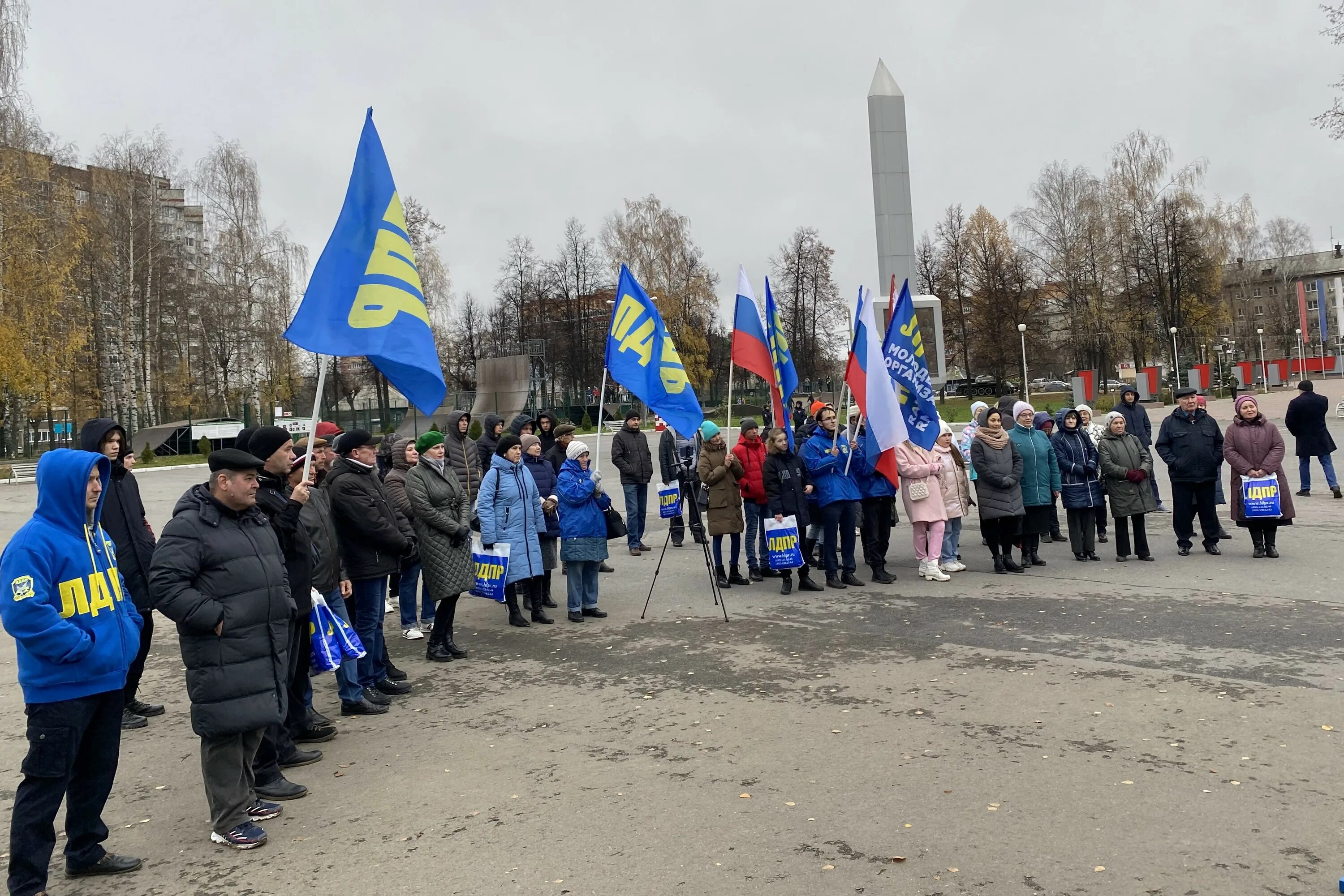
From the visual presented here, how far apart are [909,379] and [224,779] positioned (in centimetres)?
759

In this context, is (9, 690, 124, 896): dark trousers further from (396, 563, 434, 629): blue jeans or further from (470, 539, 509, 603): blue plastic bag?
(470, 539, 509, 603): blue plastic bag

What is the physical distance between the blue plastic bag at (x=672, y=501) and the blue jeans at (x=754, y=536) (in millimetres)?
1582

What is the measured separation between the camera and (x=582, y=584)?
9.02 meters

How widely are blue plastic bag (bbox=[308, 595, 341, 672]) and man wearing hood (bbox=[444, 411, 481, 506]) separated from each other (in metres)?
4.78

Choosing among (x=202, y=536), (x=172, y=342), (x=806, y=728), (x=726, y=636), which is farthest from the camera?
(x=172, y=342)

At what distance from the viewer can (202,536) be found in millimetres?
4340

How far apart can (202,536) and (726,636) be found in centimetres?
456

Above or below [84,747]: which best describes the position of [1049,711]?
below

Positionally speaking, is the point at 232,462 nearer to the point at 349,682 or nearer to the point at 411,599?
the point at 349,682

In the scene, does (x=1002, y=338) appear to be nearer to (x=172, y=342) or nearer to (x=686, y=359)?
(x=686, y=359)

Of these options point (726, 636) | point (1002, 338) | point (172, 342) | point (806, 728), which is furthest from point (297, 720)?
point (1002, 338)

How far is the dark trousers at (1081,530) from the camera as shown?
1083cm

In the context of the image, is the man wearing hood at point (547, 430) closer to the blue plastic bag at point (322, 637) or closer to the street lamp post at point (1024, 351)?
the blue plastic bag at point (322, 637)

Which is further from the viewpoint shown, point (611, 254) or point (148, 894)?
point (611, 254)
